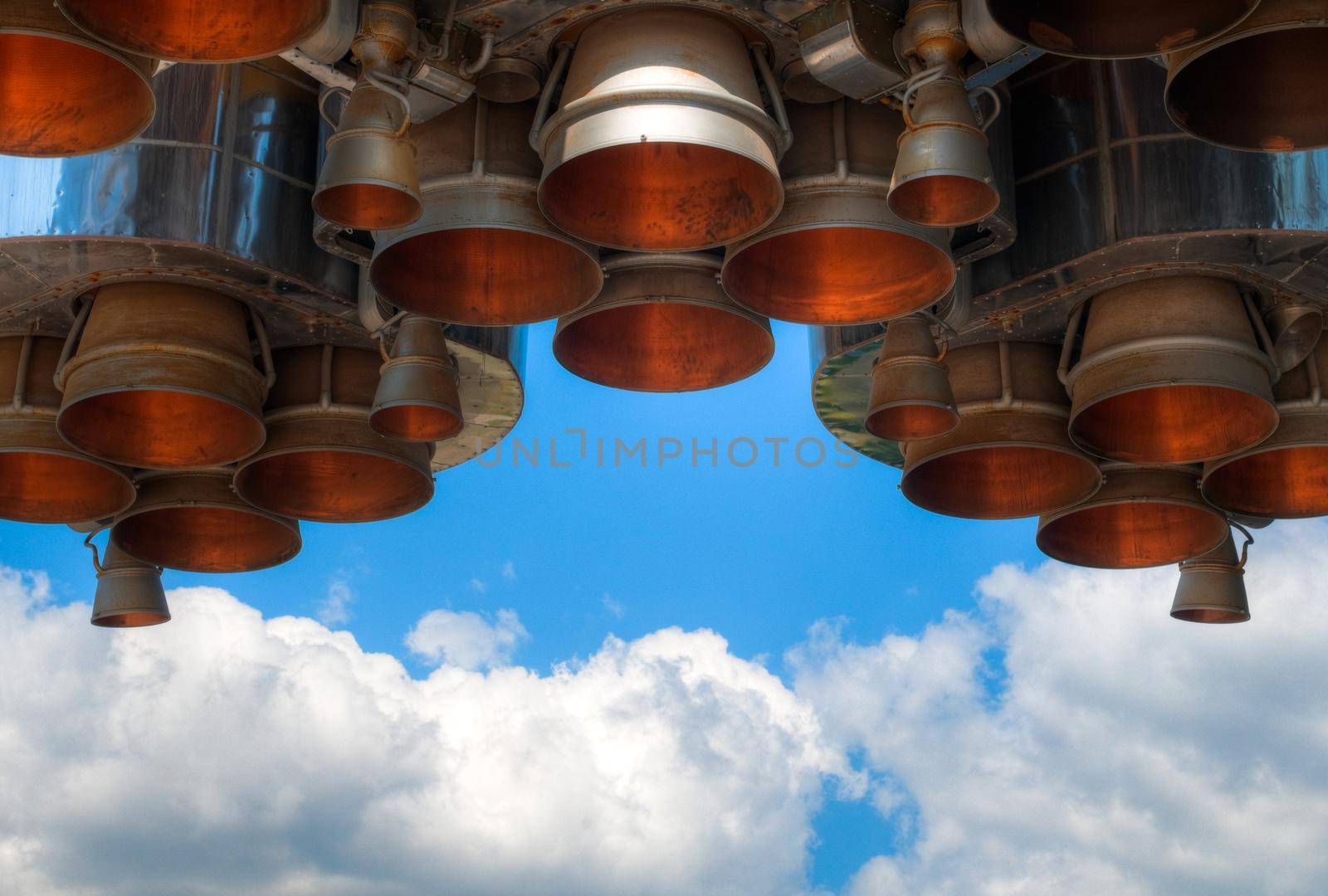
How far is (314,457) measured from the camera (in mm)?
14953

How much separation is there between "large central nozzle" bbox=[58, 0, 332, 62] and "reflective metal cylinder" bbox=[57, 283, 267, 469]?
3.48m

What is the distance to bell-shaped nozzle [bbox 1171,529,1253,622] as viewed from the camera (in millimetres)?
16250

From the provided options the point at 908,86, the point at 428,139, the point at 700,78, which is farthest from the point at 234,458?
the point at 908,86

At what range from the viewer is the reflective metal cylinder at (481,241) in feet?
39.5

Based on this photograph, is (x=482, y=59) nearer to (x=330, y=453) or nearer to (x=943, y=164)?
(x=943, y=164)

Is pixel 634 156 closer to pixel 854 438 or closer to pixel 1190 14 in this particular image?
pixel 1190 14

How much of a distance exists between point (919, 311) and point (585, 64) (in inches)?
141

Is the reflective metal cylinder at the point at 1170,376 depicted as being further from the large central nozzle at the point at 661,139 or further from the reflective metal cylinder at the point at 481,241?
the reflective metal cylinder at the point at 481,241

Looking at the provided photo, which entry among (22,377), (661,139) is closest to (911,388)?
(661,139)

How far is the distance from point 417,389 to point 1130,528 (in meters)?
Result: 6.79

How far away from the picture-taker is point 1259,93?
1025cm

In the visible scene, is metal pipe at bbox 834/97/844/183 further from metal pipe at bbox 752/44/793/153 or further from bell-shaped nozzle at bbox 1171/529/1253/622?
bell-shaped nozzle at bbox 1171/529/1253/622

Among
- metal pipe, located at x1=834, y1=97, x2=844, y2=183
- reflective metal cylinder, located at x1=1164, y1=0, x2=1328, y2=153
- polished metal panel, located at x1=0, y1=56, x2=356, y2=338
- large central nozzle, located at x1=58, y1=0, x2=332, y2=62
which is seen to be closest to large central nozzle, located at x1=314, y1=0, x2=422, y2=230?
large central nozzle, located at x1=58, y1=0, x2=332, y2=62

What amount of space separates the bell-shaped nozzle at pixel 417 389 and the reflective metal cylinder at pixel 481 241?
1.52 ft
